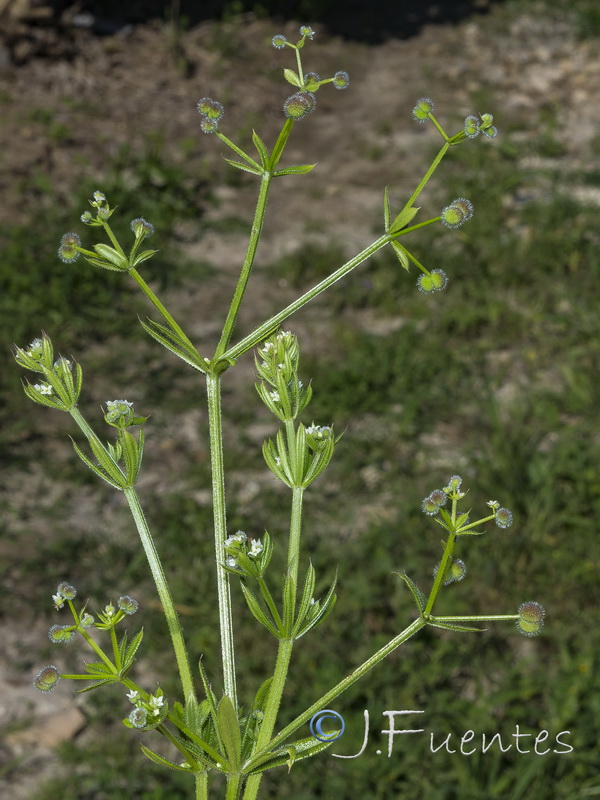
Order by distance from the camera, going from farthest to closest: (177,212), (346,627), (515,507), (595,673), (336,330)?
(177,212) → (336,330) → (515,507) → (346,627) → (595,673)

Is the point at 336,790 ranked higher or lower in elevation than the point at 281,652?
lower

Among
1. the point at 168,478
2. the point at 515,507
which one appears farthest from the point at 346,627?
the point at 168,478

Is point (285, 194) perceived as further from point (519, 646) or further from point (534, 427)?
point (519, 646)

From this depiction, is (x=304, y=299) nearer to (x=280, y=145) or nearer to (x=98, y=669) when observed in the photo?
(x=280, y=145)

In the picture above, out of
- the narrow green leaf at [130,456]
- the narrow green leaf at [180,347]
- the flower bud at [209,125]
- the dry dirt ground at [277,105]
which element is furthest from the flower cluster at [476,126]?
the dry dirt ground at [277,105]

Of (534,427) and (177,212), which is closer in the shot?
(534,427)

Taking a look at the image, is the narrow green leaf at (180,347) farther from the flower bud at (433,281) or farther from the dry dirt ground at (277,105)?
the dry dirt ground at (277,105)
